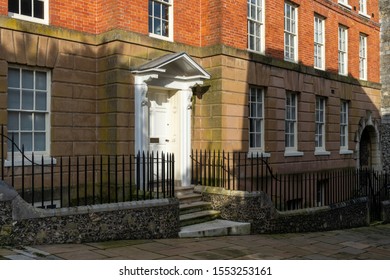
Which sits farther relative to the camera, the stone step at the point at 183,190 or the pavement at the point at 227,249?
the stone step at the point at 183,190

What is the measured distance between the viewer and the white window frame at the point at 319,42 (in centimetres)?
1817

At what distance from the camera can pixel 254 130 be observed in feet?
49.0

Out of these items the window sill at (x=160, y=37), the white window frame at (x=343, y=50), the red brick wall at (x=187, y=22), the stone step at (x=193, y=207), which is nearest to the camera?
the stone step at (x=193, y=207)

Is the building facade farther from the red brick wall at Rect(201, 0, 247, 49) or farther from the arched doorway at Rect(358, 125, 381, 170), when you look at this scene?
the arched doorway at Rect(358, 125, 381, 170)

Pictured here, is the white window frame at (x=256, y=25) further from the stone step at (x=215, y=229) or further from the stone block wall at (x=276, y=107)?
the stone step at (x=215, y=229)

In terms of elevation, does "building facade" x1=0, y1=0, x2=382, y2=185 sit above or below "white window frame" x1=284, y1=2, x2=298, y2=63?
below

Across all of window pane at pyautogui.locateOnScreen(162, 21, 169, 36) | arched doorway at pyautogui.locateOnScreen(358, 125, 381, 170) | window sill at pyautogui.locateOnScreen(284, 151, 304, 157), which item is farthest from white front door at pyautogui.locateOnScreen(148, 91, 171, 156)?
arched doorway at pyautogui.locateOnScreen(358, 125, 381, 170)

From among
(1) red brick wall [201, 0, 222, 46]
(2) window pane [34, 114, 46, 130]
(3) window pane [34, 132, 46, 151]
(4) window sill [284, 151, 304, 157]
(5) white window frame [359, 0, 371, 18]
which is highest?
(5) white window frame [359, 0, 371, 18]

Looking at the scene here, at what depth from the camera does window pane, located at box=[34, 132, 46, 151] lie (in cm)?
1082

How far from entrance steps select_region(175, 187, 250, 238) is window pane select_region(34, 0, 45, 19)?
17.9 feet

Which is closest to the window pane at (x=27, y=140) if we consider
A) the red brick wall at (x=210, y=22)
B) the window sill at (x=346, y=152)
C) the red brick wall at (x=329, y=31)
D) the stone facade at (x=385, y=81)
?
the red brick wall at (x=210, y=22)

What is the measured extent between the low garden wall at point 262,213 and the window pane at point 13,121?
Result: 16.0 feet

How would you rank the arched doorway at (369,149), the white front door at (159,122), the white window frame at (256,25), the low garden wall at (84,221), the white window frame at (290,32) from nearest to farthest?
the low garden wall at (84,221)
the white front door at (159,122)
the white window frame at (256,25)
the white window frame at (290,32)
the arched doorway at (369,149)

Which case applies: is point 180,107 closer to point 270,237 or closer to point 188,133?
point 188,133
